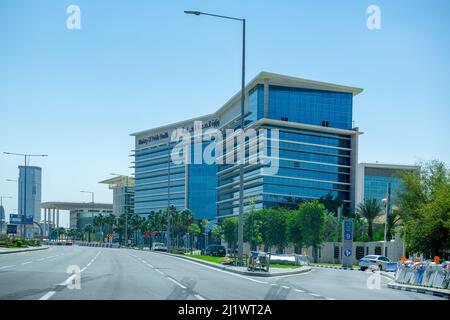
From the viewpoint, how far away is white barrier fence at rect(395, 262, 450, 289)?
24.3 m

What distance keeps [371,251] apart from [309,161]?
66.5 metres

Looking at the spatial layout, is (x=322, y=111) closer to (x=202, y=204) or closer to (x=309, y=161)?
(x=309, y=161)

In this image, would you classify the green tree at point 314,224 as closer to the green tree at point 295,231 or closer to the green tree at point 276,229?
the green tree at point 295,231

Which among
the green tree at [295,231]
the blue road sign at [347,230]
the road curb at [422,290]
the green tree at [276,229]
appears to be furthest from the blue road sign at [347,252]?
the green tree at [276,229]

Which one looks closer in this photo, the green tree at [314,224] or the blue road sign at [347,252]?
the blue road sign at [347,252]

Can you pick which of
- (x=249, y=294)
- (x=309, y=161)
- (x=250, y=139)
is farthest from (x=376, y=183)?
(x=249, y=294)

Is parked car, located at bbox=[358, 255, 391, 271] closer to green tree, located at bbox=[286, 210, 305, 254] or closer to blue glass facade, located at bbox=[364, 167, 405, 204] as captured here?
green tree, located at bbox=[286, 210, 305, 254]

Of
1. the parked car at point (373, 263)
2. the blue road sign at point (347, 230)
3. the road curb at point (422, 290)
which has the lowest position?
the parked car at point (373, 263)

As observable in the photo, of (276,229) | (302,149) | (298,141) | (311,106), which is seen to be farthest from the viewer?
(311,106)

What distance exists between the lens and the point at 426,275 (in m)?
25.6

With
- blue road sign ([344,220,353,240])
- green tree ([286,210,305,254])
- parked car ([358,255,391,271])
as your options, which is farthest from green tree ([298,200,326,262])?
blue road sign ([344,220,353,240])

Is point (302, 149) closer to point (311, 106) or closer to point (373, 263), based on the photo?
point (311, 106)

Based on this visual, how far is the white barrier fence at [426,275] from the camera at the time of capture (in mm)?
24312

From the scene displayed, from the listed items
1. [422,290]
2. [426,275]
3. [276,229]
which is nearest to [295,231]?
[276,229]
